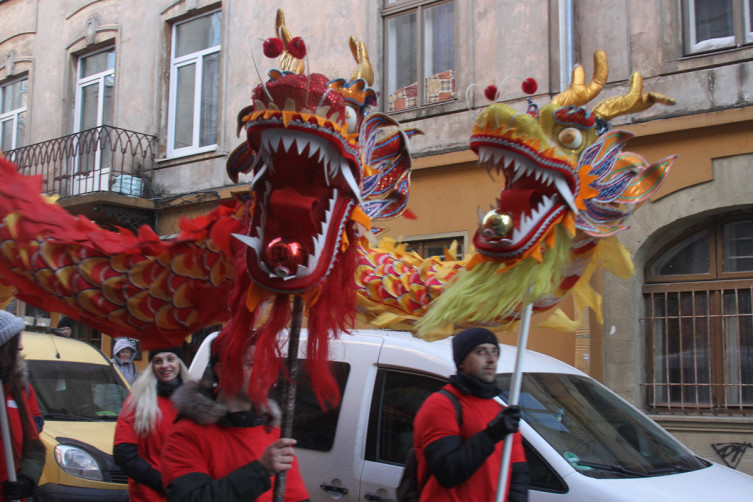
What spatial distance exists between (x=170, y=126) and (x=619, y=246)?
10.9 meters

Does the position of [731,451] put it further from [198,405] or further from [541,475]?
[198,405]

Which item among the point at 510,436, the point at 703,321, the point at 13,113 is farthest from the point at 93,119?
the point at 510,436

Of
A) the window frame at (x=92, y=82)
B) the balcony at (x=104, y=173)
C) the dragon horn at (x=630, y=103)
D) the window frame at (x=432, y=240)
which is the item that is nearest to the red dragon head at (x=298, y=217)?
the dragon horn at (x=630, y=103)

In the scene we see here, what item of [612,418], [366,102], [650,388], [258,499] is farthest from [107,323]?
[650,388]

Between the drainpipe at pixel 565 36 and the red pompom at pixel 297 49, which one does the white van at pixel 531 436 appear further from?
the drainpipe at pixel 565 36

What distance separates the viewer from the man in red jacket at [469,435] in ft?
9.72

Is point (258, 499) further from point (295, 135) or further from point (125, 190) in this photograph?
point (125, 190)

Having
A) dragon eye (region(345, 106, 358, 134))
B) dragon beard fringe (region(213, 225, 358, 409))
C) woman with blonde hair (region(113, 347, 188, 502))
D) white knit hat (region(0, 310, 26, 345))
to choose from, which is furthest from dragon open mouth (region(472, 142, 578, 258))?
white knit hat (region(0, 310, 26, 345))

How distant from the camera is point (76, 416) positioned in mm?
6484

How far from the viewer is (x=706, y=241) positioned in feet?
27.1

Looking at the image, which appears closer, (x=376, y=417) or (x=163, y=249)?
(x=163, y=249)

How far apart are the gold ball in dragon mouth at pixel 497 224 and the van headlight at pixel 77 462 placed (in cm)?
383

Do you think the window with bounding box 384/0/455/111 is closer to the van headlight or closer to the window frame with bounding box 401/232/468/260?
the window frame with bounding box 401/232/468/260

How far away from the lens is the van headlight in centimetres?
566
